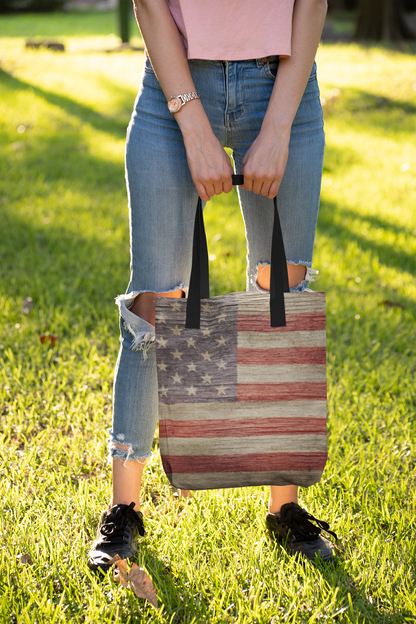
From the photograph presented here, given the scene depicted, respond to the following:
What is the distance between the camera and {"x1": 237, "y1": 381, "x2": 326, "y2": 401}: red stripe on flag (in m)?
1.46

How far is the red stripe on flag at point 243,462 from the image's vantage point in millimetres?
1472

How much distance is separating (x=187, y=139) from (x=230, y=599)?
3.99 ft

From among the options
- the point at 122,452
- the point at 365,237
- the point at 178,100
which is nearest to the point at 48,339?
the point at 122,452

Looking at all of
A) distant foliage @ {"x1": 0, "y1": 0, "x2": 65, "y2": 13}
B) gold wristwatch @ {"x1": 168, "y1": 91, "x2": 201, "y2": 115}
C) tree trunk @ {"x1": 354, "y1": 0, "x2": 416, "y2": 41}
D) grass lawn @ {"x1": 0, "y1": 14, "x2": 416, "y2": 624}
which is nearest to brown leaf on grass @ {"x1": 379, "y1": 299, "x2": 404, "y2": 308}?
grass lawn @ {"x1": 0, "y1": 14, "x2": 416, "y2": 624}

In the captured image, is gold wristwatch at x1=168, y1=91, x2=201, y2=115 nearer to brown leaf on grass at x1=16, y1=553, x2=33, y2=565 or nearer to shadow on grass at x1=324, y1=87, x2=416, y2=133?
brown leaf on grass at x1=16, y1=553, x2=33, y2=565

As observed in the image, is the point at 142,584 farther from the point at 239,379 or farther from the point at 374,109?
the point at 374,109

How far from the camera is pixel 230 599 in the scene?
1521 millimetres

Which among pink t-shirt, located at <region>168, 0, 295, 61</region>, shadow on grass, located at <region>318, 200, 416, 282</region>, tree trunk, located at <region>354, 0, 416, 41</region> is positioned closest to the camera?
pink t-shirt, located at <region>168, 0, 295, 61</region>

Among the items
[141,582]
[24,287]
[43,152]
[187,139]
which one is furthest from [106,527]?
[43,152]

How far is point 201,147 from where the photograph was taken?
140cm

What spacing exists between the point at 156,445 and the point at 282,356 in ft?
2.96

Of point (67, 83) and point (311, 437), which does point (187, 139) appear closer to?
point (311, 437)

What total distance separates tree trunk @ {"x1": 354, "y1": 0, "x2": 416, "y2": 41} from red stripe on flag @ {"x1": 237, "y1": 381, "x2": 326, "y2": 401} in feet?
48.0

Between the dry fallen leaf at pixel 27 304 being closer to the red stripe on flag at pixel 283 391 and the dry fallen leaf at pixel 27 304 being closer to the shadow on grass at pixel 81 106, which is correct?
the red stripe on flag at pixel 283 391
